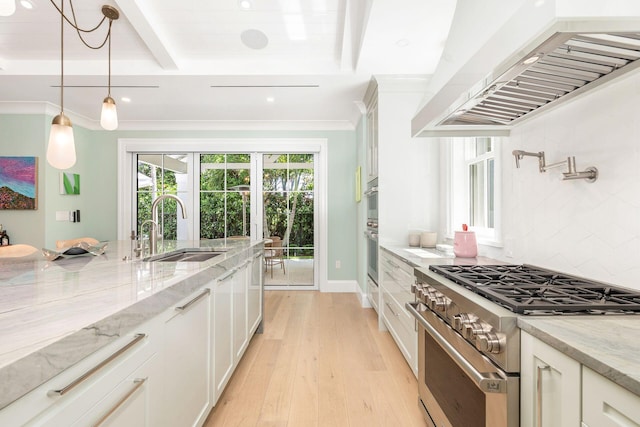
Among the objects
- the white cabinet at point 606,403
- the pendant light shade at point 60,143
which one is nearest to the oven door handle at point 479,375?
the white cabinet at point 606,403

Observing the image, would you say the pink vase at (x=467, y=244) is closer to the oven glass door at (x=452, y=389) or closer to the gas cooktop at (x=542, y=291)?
the gas cooktop at (x=542, y=291)

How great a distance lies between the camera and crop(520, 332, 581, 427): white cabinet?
0.72 metres

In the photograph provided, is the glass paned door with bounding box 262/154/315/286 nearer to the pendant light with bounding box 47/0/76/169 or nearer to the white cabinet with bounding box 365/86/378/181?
the white cabinet with bounding box 365/86/378/181

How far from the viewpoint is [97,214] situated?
480cm

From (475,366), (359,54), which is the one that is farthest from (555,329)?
(359,54)

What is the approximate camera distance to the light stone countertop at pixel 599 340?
0.60m

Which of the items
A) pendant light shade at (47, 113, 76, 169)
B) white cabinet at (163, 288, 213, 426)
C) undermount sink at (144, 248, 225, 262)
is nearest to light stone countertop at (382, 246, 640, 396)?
white cabinet at (163, 288, 213, 426)

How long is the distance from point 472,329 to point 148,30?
305 centimetres

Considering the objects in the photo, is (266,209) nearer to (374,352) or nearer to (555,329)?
(374,352)

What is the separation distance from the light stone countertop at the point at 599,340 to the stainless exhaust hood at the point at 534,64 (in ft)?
2.43

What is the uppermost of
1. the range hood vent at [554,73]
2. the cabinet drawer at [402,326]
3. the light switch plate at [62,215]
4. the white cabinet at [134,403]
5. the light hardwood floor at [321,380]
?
the range hood vent at [554,73]

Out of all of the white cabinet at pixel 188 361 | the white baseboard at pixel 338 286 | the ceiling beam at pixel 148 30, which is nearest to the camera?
the white cabinet at pixel 188 361

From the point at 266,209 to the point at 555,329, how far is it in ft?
14.1

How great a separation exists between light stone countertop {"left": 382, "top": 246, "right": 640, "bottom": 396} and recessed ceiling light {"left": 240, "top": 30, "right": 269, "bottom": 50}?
2886mm
